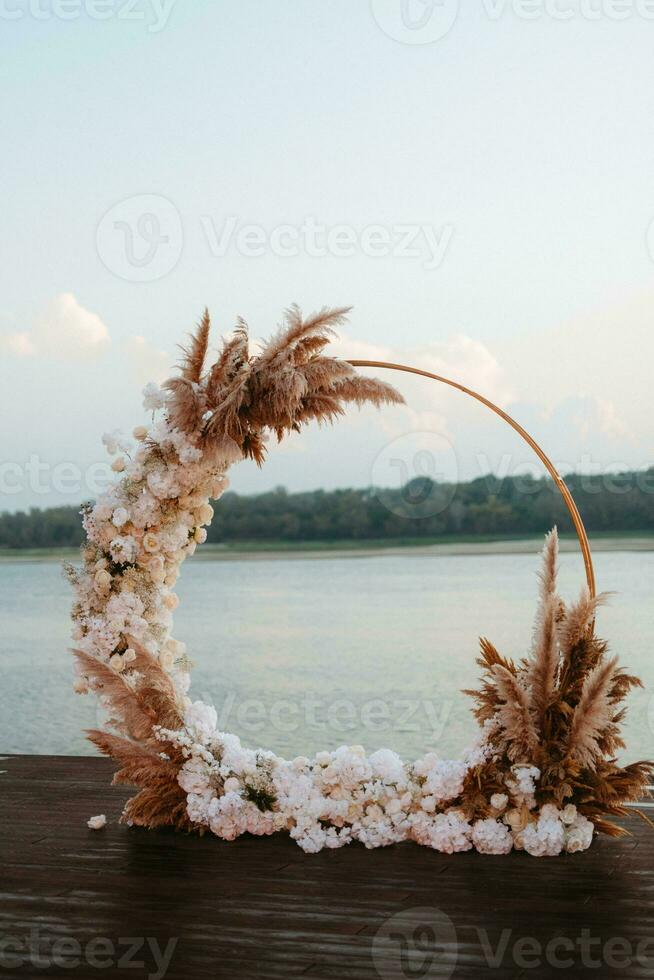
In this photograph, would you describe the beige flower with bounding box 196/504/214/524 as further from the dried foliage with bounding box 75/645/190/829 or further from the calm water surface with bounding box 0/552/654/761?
the calm water surface with bounding box 0/552/654/761

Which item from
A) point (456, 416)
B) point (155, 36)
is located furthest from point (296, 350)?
point (456, 416)

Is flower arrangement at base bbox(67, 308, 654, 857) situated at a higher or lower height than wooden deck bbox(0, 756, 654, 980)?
higher

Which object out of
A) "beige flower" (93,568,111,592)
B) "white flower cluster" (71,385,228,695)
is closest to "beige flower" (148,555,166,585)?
"white flower cluster" (71,385,228,695)

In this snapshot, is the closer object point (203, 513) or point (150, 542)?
point (150, 542)

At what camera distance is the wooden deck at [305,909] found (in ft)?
10.1

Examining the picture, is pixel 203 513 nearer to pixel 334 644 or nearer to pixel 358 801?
pixel 358 801

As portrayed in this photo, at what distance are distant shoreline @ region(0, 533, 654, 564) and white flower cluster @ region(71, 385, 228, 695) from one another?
9626 mm

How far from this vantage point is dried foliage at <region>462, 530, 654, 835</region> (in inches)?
162

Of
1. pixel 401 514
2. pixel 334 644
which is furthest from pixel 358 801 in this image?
pixel 334 644

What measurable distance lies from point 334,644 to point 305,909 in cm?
1470

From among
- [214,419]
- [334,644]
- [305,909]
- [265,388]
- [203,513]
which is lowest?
[334,644]

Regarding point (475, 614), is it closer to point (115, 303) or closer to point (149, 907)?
point (115, 303)

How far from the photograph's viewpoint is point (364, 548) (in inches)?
620

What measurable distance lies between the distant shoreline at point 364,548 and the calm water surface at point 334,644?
2.05ft
